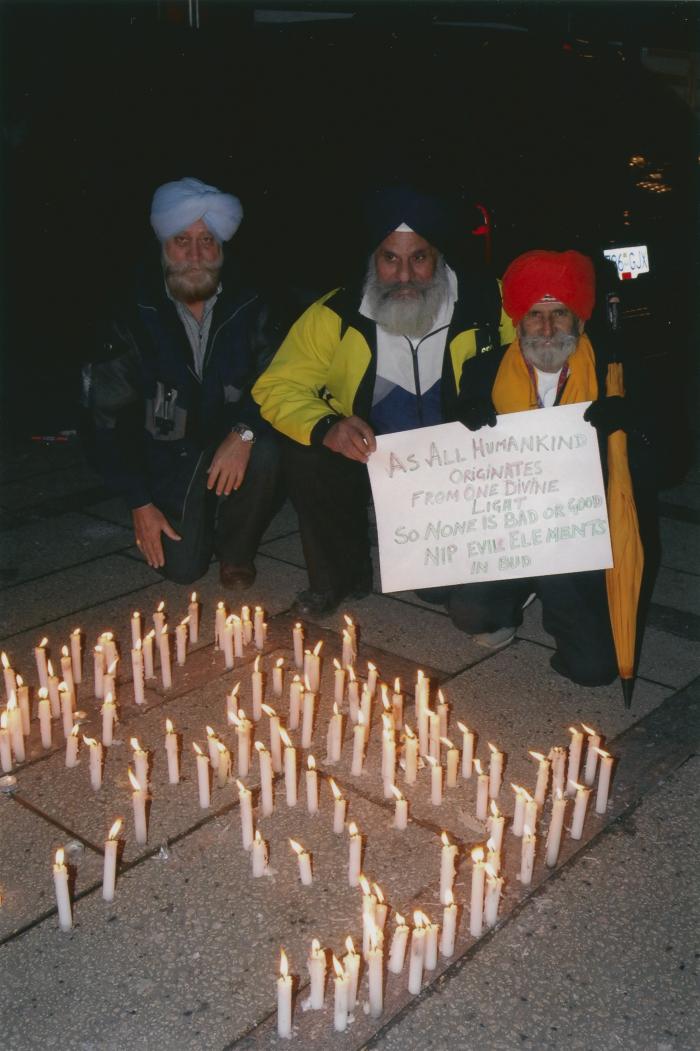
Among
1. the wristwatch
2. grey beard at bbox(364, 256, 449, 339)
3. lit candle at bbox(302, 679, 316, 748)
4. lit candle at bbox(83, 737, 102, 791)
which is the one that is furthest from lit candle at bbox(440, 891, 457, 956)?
the wristwatch

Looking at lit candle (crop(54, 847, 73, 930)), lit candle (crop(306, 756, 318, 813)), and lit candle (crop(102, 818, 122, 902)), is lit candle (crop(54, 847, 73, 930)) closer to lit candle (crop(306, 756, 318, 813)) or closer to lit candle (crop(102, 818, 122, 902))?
lit candle (crop(102, 818, 122, 902))

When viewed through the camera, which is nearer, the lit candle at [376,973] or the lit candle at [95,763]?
the lit candle at [376,973]

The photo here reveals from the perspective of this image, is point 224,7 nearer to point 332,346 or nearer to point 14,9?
point 14,9

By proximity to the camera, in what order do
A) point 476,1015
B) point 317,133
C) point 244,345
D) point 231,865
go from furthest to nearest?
1. point 317,133
2. point 244,345
3. point 231,865
4. point 476,1015

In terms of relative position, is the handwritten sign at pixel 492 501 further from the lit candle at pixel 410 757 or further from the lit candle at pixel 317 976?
the lit candle at pixel 317 976

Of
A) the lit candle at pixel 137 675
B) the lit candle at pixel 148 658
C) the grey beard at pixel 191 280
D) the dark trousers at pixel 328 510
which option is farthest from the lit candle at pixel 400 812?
the grey beard at pixel 191 280

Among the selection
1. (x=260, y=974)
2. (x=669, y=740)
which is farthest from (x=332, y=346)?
(x=260, y=974)

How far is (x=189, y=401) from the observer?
4.80 metres

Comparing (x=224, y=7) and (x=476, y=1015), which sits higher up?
(x=224, y=7)

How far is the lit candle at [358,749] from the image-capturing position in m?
3.34

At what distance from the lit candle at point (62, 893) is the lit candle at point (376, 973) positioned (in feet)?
2.65

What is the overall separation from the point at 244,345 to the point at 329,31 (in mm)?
3456

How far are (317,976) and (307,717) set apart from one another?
1.24 meters

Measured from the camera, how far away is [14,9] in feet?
31.8
